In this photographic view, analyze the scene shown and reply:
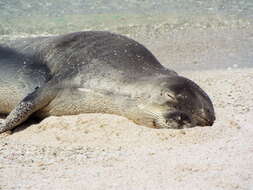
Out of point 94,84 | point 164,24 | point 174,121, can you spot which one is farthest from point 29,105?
point 164,24

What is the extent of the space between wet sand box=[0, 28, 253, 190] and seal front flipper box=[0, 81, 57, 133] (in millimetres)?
94

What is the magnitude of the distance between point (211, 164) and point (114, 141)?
1.04 meters

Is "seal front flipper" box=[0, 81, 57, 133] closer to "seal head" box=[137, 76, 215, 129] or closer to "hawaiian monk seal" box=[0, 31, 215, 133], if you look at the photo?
"hawaiian monk seal" box=[0, 31, 215, 133]

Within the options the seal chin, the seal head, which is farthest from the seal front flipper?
the seal chin

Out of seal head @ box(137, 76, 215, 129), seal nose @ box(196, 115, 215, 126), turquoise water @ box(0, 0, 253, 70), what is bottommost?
turquoise water @ box(0, 0, 253, 70)

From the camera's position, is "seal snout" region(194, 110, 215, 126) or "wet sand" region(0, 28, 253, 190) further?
"seal snout" region(194, 110, 215, 126)

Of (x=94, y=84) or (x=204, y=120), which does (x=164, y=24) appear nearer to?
(x=94, y=84)

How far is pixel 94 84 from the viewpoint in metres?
5.06

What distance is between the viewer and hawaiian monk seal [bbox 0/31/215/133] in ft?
15.2

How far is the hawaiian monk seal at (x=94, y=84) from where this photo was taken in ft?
15.2

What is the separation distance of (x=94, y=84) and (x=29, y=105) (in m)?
0.66

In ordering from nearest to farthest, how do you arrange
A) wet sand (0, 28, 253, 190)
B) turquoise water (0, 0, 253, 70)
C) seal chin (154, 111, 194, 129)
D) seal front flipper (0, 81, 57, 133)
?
wet sand (0, 28, 253, 190)
seal chin (154, 111, 194, 129)
seal front flipper (0, 81, 57, 133)
turquoise water (0, 0, 253, 70)

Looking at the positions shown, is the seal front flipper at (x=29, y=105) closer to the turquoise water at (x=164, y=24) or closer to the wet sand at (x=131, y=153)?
→ the wet sand at (x=131, y=153)

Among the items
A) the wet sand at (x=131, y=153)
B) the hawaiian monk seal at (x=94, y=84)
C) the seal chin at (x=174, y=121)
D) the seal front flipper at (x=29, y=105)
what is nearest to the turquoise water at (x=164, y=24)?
the hawaiian monk seal at (x=94, y=84)
